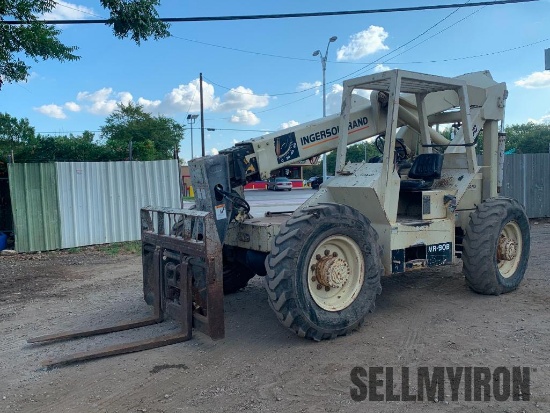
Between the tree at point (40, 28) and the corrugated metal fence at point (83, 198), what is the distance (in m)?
2.32

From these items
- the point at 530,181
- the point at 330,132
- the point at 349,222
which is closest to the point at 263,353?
the point at 349,222

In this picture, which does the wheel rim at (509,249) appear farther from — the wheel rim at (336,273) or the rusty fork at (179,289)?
the rusty fork at (179,289)

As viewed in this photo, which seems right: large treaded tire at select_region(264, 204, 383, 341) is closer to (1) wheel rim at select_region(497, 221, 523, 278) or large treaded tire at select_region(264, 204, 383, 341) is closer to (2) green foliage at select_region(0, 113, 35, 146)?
(1) wheel rim at select_region(497, 221, 523, 278)

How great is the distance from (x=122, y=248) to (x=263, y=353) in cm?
794

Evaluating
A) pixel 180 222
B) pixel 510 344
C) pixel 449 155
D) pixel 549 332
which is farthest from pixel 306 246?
pixel 449 155

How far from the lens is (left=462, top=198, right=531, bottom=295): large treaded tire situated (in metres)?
6.74

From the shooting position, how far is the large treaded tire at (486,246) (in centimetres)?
674

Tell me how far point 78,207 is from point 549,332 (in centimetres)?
1015

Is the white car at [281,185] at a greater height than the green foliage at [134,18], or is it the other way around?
the green foliage at [134,18]

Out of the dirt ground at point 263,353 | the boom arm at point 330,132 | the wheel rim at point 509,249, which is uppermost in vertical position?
the boom arm at point 330,132

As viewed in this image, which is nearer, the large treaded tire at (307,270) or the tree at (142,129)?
the large treaded tire at (307,270)

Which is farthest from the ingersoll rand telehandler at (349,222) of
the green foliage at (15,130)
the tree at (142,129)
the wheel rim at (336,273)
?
the tree at (142,129)

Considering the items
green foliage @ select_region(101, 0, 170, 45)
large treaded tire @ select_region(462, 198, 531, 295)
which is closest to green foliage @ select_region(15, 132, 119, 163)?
green foliage @ select_region(101, 0, 170, 45)

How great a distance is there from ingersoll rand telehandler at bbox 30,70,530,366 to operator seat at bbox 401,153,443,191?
0.02 metres
